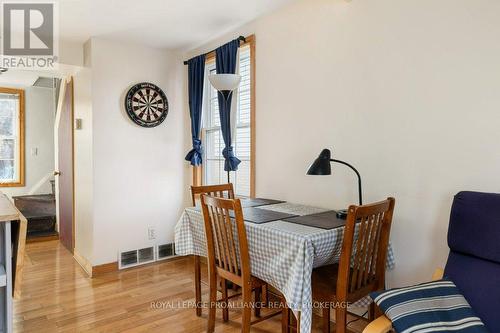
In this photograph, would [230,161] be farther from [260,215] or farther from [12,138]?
[12,138]

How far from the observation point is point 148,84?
3789 mm

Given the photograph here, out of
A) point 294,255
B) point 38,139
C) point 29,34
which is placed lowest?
point 294,255

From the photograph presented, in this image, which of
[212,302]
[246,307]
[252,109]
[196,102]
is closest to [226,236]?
[246,307]

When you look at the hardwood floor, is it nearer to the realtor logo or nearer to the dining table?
the dining table

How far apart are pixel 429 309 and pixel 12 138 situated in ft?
21.4

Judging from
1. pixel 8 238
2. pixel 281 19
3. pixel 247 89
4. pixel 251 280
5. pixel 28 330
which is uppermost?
pixel 281 19

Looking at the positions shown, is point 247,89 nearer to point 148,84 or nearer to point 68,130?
point 148,84

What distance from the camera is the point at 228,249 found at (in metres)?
2.14

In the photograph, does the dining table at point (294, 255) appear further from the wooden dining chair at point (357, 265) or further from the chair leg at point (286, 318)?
the chair leg at point (286, 318)

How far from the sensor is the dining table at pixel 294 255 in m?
1.73

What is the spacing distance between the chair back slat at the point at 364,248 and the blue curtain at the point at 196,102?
7.40 feet

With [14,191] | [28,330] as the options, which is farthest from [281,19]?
[14,191]

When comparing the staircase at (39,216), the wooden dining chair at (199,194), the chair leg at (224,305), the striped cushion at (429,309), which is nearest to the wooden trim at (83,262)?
the staircase at (39,216)

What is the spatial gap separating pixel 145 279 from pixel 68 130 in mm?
2061
